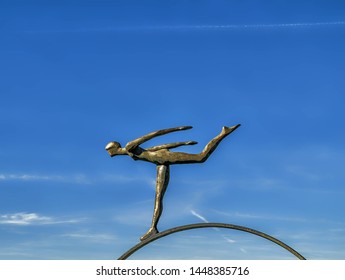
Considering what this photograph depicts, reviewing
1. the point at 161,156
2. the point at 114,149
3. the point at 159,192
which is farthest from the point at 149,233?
the point at 114,149

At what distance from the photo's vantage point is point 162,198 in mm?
6793

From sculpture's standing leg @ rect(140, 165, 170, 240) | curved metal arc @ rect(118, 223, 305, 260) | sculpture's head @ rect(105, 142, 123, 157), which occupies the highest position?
→ sculpture's head @ rect(105, 142, 123, 157)

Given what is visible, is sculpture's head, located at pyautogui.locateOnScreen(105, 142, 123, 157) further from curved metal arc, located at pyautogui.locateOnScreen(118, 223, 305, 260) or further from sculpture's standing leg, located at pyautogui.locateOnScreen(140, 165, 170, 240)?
curved metal arc, located at pyautogui.locateOnScreen(118, 223, 305, 260)

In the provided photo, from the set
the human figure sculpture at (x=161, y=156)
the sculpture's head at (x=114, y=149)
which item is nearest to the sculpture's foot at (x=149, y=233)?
the human figure sculpture at (x=161, y=156)

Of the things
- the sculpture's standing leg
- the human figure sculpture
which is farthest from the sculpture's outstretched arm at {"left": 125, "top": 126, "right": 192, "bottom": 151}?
the sculpture's standing leg

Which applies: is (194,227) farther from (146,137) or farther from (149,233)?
(146,137)

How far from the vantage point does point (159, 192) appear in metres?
6.76

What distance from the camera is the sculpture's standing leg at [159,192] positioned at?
6734 millimetres

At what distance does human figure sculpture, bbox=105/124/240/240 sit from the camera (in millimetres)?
6738

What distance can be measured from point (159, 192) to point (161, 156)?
357mm

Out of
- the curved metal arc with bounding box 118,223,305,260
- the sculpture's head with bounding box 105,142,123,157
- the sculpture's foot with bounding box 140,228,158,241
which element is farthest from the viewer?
the sculpture's head with bounding box 105,142,123,157

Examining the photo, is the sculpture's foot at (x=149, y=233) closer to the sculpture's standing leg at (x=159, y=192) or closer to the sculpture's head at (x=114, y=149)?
the sculpture's standing leg at (x=159, y=192)
